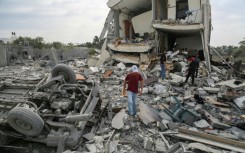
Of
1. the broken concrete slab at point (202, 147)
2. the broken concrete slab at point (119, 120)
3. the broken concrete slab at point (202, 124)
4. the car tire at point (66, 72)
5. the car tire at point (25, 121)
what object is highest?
the car tire at point (66, 72)

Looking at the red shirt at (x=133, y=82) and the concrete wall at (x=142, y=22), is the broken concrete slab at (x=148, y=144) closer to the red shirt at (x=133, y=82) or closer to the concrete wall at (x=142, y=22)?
the red shirt at (x=133, y=82)

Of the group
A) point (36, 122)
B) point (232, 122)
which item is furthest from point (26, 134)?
point (232, 122)

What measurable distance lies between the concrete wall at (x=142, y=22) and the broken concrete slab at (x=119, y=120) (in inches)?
750

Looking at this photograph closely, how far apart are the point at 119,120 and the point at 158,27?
1450 centimetres

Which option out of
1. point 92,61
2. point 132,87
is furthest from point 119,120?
point 92,61

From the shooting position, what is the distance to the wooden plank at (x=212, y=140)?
565 cm

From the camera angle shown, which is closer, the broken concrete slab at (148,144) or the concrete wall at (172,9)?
the broken concrete slab at (148,144)

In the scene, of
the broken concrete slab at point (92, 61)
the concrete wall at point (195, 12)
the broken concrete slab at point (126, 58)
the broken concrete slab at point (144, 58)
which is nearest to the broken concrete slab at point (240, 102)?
the broken concrete slab at point (144, 58)

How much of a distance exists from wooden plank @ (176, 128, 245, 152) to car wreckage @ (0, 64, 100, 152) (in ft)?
8.43

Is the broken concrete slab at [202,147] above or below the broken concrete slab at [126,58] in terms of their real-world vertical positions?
below

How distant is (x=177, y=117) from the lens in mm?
7508

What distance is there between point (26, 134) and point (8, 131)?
61cm

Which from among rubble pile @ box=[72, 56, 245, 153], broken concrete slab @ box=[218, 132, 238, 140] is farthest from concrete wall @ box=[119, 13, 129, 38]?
broken concrete slab @ box=[218, 132, 238, 140]

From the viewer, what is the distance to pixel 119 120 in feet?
23.1
